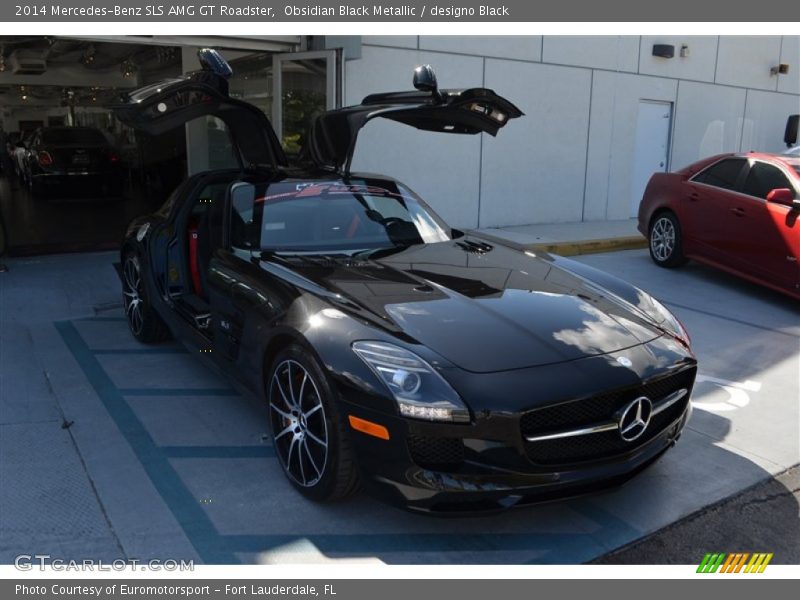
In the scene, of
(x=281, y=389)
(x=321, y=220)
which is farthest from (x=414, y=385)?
(x=321, y=220)

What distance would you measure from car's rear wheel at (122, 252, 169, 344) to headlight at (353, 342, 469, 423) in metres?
3.00

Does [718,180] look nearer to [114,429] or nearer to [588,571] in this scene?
[588,571]

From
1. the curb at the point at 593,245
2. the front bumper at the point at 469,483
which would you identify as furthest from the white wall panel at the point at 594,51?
the front bumper at the point at 469,483

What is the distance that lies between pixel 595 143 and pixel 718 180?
4.54 meters

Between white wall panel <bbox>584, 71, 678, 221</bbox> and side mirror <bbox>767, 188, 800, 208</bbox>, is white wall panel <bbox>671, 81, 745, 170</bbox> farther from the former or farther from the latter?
side mirror <bbox>767, 188, 800, 208</bbox>

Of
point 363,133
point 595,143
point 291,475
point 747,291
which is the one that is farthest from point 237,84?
point 291,475

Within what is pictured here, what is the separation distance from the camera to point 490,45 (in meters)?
10.6

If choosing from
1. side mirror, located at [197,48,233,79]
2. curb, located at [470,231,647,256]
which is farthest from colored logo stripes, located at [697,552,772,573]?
curb, located at [470,231,647,256]

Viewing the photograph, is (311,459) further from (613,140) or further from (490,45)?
(613,140)

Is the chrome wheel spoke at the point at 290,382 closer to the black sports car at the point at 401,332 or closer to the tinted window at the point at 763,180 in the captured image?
the black sports car at the point at 401,332

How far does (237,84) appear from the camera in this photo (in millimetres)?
10922

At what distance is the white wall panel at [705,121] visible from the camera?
13.9 meters

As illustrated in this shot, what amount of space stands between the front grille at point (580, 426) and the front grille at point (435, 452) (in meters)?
0.28

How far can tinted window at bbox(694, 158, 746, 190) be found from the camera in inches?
308
